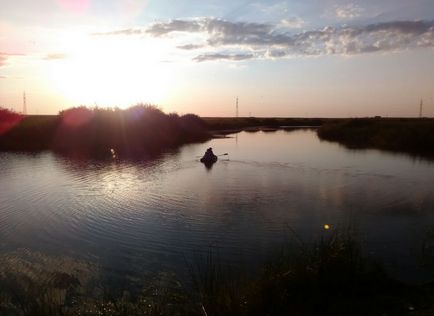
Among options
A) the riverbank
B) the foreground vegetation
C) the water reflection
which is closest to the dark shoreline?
the water reflection

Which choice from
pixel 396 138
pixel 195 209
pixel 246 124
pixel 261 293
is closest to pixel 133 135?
pixel 396 138

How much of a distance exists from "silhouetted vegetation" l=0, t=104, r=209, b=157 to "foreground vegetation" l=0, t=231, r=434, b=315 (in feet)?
83.4

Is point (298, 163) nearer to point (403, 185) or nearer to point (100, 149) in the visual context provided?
point (403, 185)

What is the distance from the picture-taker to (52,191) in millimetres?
18234

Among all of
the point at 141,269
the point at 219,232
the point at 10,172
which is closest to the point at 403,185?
the point at 219,232

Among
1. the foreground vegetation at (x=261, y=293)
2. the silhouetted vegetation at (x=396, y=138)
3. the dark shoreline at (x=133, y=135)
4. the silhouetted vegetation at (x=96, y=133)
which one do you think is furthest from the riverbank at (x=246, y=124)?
the foreground vegetation at (x=261, y=293)

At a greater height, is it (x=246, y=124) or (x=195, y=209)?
(x=246, y=124)

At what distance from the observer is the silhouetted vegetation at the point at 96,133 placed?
3728cm

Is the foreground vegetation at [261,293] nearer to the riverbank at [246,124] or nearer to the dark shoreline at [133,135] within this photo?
the dark shoreline at [133,135]

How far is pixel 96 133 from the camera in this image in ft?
138

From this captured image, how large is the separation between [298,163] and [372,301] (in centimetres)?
2155

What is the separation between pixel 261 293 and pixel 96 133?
123ft

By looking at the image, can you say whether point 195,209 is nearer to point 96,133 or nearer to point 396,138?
point 96,133

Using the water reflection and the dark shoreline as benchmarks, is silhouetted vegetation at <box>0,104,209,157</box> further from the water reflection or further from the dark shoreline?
the water reflection
